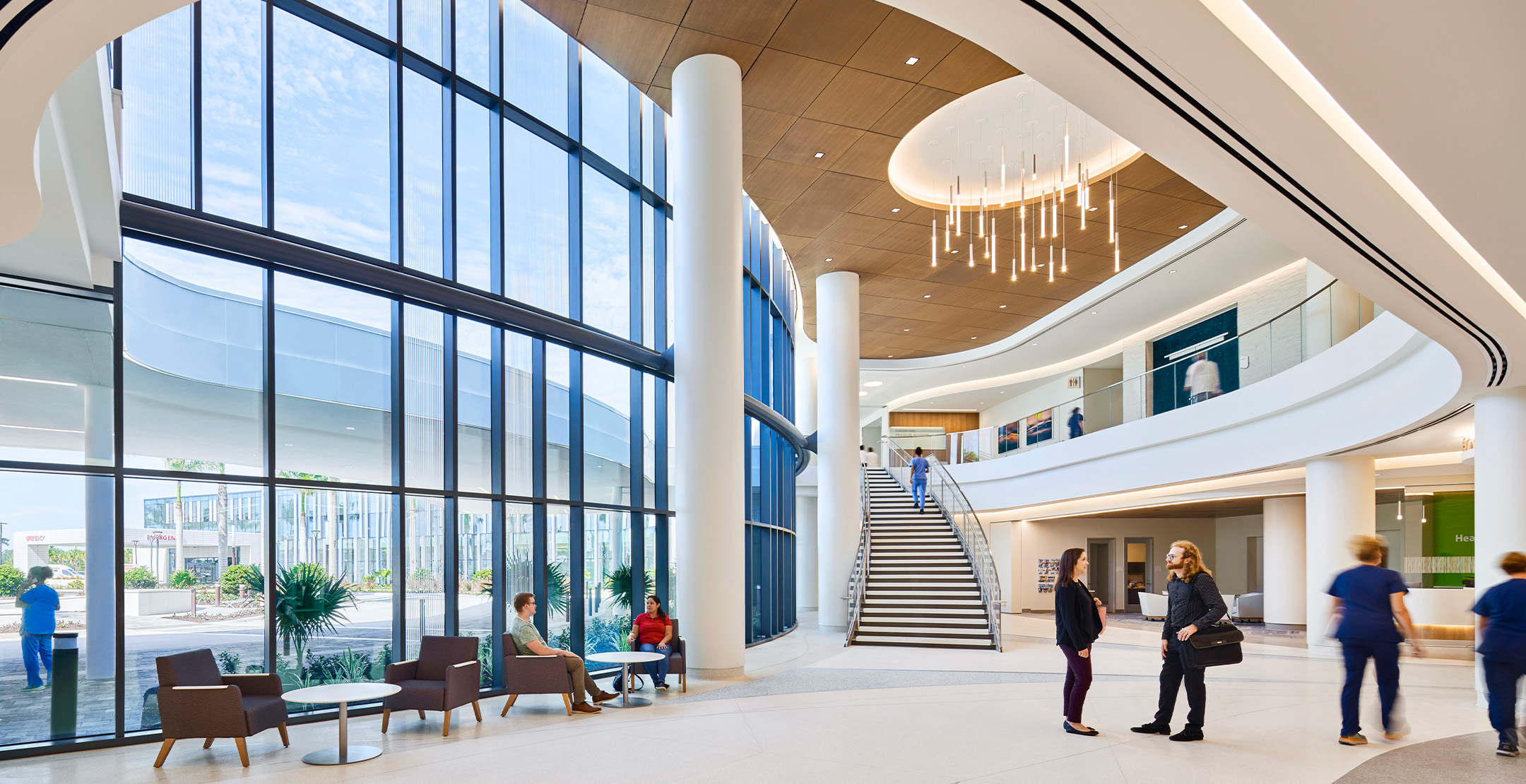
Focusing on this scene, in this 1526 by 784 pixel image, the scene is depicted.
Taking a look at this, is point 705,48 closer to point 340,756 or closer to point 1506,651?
point 340,756

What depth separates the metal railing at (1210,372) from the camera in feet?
44.8

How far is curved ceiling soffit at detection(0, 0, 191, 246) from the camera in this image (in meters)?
2.90

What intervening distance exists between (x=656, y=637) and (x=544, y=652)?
4.76 feet

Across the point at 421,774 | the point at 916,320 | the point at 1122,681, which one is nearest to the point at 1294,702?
the point at 1122,681

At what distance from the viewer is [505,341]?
995 centimetres

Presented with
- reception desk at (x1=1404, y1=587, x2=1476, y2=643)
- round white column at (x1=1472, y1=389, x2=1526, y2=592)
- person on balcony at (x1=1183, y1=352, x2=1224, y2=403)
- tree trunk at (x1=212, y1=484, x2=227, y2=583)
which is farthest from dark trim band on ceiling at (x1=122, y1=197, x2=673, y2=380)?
reception desk at (x1=1404, y1=587, x2=1476, y2=643)

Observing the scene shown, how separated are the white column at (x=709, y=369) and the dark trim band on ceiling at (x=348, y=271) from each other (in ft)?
4.01

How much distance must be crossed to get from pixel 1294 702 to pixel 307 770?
857 cm

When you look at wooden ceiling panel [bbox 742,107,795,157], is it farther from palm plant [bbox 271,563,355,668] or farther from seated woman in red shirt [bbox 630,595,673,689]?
palm plant [bbox 271,563,355,668]

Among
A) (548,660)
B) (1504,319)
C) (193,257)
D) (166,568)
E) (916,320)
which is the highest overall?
(916,320)

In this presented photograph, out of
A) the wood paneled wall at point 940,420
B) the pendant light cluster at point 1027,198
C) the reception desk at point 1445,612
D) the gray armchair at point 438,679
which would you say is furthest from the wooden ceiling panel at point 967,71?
the wood paneled wall at point 940,420

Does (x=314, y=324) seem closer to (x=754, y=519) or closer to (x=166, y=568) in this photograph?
(x=166, y=568)

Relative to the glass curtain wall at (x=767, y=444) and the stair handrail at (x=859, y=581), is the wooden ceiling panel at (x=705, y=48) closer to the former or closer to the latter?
the glass curtain wall at (x=767, y=444)

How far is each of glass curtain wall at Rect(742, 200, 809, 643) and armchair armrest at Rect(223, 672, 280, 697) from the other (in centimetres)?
837
